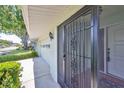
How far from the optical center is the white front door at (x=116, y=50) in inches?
234

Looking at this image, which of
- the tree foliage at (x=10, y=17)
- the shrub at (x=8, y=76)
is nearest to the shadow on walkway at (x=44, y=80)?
the shrub at (x=8, y=76)

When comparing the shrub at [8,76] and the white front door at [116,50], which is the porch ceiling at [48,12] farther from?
the white front door at [116,50]

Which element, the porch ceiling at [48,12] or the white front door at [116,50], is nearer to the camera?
the porch ceiling at [48,12]

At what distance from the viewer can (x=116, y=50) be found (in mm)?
6254

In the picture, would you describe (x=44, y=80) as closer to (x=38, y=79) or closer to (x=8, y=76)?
(x=38, y=79)

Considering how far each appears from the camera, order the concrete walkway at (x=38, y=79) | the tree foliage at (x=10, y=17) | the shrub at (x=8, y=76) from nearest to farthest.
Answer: the shrub at (x=8, y=76), the concrete walkway at (x=38, y=79), the tree foliage at (x=10, y=17)

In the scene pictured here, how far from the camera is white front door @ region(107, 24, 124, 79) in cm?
594

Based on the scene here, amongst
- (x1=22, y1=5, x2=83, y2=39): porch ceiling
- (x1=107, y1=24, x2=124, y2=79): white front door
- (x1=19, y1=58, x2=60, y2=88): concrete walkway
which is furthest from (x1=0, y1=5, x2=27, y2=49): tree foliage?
(x1=107, y1=24, x2=124, y2=79): white front door

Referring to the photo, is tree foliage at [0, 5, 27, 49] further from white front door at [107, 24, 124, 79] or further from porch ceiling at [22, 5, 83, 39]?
white front door at [107, 24, 124, 79]

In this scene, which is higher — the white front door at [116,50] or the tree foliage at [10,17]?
the tree foliage at [10,17]

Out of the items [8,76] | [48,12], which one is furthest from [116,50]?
[8,76]
